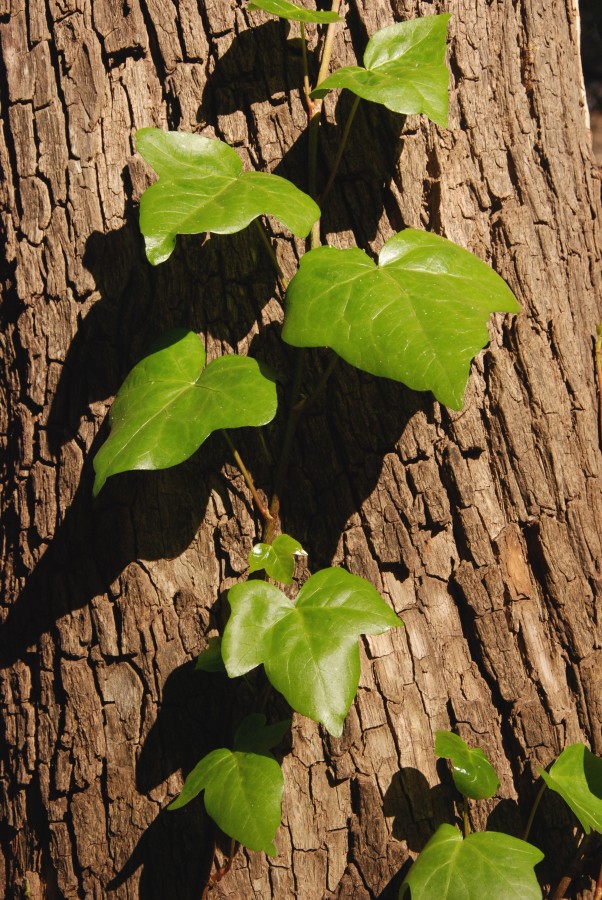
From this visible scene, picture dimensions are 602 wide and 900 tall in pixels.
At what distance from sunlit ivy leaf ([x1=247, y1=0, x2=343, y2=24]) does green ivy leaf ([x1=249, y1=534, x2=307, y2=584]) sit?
82cm

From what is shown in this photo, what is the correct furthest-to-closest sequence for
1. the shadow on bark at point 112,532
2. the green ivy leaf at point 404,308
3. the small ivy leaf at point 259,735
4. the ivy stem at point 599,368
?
the ivy stem at point 599,368 < the shadow on bark at point 112,532 < the small ivy leaf at point 259,735 < the green ivy leaf at point 404,308

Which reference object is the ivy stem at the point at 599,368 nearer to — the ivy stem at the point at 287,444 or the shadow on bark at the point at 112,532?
the ivy stem at the point at 287,444

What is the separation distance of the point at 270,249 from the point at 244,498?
0.42 metres

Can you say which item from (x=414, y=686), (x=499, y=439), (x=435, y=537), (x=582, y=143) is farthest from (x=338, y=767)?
(x=582, y=143)

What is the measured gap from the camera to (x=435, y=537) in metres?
→ 1.19

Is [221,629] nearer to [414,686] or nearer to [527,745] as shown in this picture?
[414,686]

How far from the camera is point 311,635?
0.98m

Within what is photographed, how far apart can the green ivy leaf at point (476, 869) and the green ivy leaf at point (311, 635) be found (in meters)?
0.32

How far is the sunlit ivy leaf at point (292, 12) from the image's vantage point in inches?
43.0

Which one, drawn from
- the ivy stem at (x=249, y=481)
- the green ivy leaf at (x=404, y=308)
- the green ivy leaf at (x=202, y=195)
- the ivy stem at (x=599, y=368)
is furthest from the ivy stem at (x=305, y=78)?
the ivy stem at (x=599, y=368)

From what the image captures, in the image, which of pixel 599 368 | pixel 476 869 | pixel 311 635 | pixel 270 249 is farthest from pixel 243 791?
pixel 599 368

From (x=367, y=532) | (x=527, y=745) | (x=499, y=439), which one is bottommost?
(x=527, y=745)

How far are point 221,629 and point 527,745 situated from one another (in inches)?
21.7

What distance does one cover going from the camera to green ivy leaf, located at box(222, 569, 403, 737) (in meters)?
0.92
